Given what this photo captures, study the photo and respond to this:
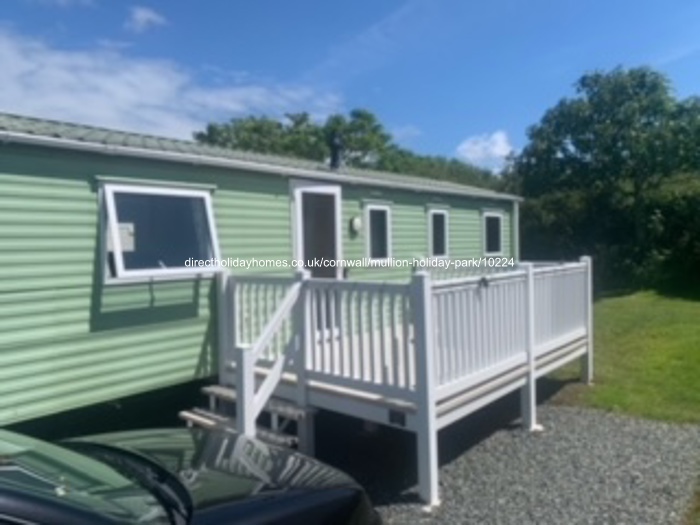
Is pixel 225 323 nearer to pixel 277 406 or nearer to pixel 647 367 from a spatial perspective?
pixel 277 406

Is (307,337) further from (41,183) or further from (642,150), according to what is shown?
(642,150)

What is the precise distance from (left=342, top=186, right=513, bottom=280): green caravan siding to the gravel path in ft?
10.6

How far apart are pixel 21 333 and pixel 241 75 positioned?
18094 mm

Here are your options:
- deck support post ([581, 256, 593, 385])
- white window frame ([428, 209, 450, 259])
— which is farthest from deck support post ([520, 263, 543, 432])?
white window frame ([428, 209, 450, 259])

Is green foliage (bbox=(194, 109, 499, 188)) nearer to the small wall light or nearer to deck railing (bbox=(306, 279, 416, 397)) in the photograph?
the small wall light

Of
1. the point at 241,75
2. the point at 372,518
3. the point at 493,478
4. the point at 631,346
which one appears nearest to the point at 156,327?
the point at 493,478

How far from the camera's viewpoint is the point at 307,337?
5492 millimetres

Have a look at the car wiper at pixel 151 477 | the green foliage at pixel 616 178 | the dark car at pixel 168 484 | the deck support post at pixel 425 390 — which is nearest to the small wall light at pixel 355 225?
the deck support post at pixel 425 390

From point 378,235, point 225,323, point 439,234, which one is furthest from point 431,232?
point 225,323

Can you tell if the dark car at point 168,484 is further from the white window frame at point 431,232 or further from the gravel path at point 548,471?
the white window frame at point 431,232

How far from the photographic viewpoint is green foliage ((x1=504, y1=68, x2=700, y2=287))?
18344 mm

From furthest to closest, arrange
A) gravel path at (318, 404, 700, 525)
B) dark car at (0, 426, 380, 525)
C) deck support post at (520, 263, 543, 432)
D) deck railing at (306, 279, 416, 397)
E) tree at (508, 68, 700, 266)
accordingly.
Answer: tree at (508, 68, 700, 266) < deck support post at (520, 263, 543, 432) < deck railing at (306, 279, 416, 397) < gravel path at (318, 404, 700, 525) < dark car at (0, 426, 380, 525)

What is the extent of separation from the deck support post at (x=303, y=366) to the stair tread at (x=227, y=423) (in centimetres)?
10

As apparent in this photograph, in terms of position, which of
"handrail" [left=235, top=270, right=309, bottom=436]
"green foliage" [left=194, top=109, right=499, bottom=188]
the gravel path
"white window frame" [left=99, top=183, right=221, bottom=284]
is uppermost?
"green foliage" [left=194, top=109, right=499, bottom=188]
